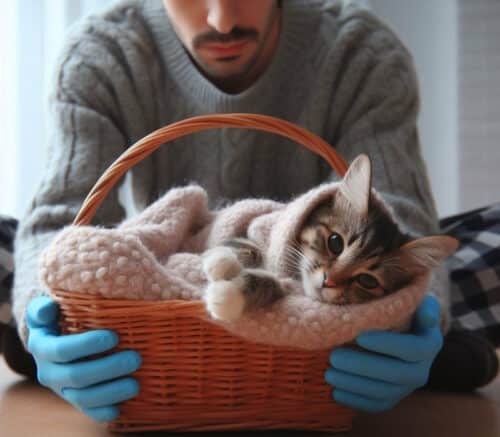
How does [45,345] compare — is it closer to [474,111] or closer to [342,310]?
[342,310]

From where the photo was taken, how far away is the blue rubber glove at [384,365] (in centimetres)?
79

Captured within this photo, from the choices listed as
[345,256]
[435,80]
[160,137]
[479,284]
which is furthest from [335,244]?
[435,80]

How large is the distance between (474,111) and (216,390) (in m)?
1.78

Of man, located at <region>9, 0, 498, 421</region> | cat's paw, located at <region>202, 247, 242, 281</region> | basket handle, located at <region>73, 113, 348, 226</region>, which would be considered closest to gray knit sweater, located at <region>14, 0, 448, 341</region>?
man, located at <region>9, 0, 498, 421</region>

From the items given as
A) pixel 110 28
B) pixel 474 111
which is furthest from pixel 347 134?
pixel 474 111

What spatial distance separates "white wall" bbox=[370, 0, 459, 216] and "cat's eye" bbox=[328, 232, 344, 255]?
5.20ft

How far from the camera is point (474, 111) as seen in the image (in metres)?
2.25

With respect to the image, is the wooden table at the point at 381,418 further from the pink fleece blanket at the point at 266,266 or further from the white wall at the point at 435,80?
the white wall at the point at 435,80

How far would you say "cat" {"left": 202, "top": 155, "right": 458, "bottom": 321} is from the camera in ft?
2.60

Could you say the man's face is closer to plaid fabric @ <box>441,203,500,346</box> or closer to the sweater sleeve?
the sweater sleeve

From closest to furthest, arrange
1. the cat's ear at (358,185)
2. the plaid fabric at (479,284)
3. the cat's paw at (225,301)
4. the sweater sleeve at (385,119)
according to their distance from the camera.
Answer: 1. the cat's paw at (225,301)
2. the cat's ear at (358,185)
3. the sweater sleeve at (385,119)
4. the plaid fabric at (479,284)

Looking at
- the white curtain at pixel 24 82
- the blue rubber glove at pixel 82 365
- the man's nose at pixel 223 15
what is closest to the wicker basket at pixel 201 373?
the blue rubber glove at pixel 82 365

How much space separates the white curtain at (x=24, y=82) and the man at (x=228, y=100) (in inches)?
26.3

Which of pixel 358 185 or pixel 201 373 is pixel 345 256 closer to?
pixel 358 185
